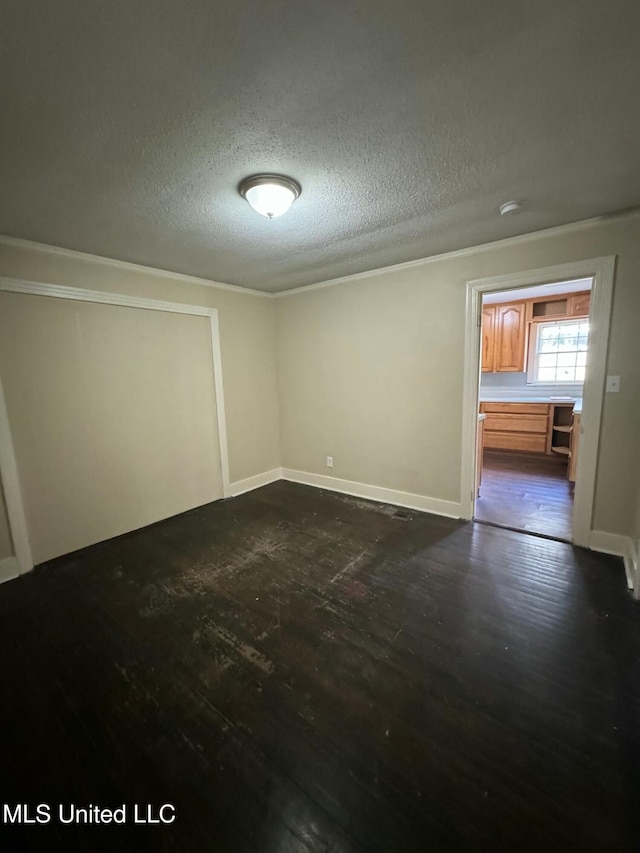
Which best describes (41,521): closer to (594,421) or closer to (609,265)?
(594,421)

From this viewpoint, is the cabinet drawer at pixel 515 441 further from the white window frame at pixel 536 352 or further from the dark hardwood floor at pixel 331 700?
the dark hardwood floor at pixel 331 700

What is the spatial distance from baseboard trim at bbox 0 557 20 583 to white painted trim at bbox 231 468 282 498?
77.8 inches

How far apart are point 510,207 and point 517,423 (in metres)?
4.12

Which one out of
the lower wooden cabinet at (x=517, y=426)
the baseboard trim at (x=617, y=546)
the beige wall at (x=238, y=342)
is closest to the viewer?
the baseboard trim at (x=617, y=546)

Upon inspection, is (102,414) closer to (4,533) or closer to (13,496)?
(13,496)

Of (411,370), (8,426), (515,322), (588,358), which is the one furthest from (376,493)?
(515,322)

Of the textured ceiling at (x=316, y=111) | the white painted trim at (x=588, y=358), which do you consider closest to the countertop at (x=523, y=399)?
the white painted trim at (x=588, y=358)

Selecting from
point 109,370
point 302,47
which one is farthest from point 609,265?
point 109,370

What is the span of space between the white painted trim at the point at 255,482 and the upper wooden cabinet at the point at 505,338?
4191mm

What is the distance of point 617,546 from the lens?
2.55m

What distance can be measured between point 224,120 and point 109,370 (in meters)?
2.30

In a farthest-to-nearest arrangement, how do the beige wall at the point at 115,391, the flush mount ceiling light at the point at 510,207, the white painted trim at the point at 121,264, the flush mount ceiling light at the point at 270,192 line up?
the beige wall at the point at 115,391 → the white painted trim at the point at 121,264 → the flush mount ceiling light at the point at 510,207 → the flush mount ceiling light at the point at 270,192

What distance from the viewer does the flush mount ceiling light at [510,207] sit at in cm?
211

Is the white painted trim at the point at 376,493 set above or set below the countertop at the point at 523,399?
below
